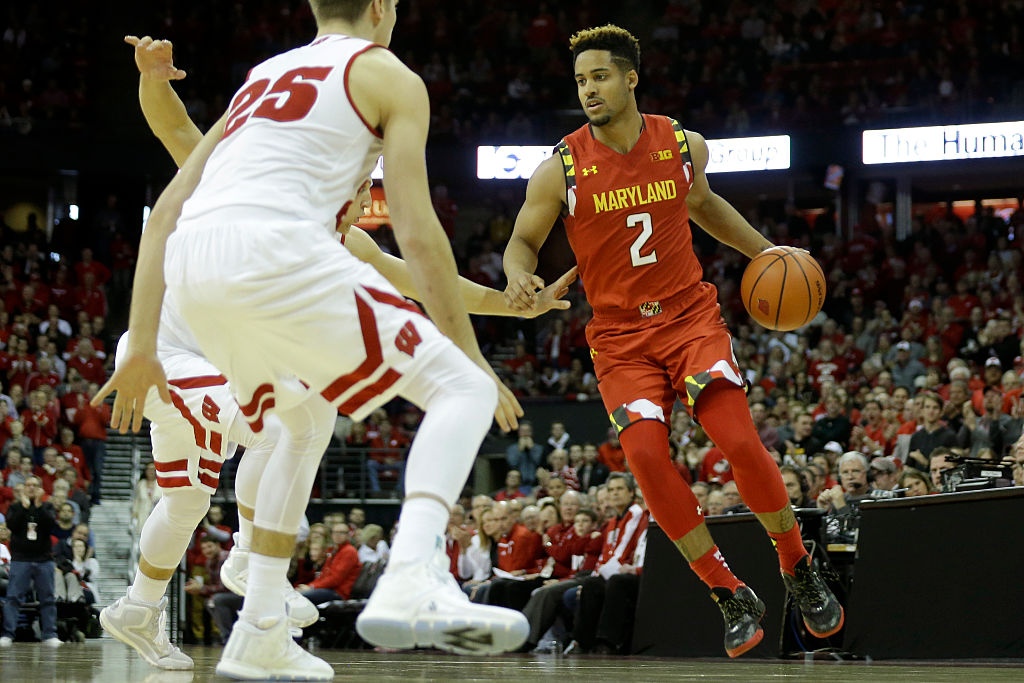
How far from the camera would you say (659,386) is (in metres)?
6.20

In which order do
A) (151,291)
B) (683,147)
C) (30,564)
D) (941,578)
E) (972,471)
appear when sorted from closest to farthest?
(151,291) → (683,147) → (941,578) → (972,471) → (30,564)

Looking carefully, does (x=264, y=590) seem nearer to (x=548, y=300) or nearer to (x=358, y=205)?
(x=358, y=205)

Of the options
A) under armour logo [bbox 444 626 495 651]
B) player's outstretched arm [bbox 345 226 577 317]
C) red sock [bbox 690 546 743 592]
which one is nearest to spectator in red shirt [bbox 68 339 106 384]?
player's outstretched arm [bbox 345 226 577 317]

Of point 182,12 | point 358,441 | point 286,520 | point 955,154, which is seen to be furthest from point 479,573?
point 182,12

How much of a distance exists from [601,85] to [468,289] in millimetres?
1632

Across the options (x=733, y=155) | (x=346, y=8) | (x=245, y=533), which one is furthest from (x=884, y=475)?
(x=733, y=155)

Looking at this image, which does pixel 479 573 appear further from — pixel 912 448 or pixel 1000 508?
pixel 1000 508

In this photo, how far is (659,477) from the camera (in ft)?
19.6

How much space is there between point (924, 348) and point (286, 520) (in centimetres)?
1540

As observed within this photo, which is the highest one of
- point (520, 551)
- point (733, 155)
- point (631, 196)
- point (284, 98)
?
point (733, 155)

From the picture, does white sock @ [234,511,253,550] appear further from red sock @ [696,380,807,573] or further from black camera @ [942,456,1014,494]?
black camera @ [942,456,1014,494]

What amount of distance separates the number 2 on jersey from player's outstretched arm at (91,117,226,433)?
9.13 feet

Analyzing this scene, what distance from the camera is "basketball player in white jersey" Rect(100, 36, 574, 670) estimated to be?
543 cm

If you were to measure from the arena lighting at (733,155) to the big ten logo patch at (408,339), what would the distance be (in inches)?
816
